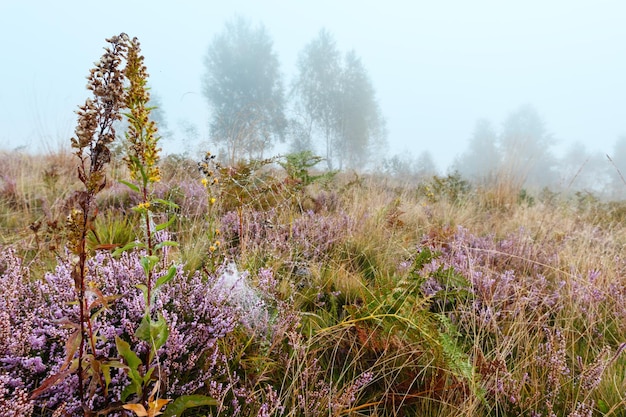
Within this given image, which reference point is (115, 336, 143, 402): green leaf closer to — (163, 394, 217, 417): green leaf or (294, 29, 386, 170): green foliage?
(163, 394, 217, 417): green leaf

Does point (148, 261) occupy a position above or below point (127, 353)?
above

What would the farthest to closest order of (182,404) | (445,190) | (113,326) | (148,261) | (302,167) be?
1. (445,190)
2. (302,167)
3. (113,326)
4. (182,404)
5. (148,261)

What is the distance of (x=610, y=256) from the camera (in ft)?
10.9

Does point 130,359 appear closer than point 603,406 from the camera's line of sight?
Yes

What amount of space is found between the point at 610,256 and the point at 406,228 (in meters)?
1.91

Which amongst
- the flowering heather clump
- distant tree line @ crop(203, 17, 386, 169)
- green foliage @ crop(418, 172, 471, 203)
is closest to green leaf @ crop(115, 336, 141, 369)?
the flowering heather clump

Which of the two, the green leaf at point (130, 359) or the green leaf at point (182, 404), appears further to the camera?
the green leaf at point (182, 404)

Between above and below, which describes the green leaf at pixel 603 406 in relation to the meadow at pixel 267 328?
below

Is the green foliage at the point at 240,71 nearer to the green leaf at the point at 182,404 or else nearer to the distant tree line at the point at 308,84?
the distant tree line at the point at 308,84

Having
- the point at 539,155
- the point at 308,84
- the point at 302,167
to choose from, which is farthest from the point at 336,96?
the point at 302,167

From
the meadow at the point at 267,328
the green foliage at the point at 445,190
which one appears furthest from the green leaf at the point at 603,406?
the green foliage at the point at 445,190

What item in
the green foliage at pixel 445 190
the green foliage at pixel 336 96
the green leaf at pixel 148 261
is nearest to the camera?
the green leaf at pixel 148 261

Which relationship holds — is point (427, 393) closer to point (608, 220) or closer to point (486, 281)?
point (486, 281)

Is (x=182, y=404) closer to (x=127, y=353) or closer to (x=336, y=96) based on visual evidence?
(x=127, y=353)
